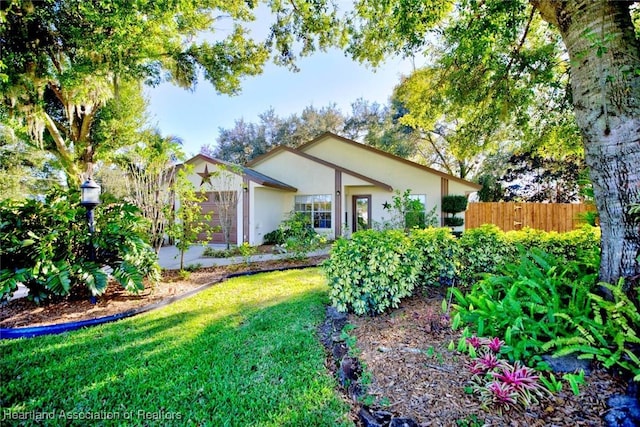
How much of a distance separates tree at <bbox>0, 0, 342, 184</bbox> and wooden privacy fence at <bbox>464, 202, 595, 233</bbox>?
33.9 feet

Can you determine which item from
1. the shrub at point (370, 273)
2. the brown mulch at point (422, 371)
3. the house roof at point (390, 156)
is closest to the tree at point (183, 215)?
the brown mulch at point (422, 371)

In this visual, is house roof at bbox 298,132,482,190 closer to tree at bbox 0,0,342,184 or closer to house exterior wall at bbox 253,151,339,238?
house exterior wall at bbox 253,151,339,238

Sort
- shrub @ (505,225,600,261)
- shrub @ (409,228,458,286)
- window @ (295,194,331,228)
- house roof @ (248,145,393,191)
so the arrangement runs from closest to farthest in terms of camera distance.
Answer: shrub @ (409,228,458,286) → shrub @ (505,225,600,261) → house roof @ (248,145,393,191) → window @ (295,194,331,228)

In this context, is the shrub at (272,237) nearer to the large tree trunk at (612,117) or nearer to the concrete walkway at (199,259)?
the concrete walkway at (199,259)

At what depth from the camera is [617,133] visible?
9.22 ft

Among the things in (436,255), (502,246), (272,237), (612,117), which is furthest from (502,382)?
(272,237)

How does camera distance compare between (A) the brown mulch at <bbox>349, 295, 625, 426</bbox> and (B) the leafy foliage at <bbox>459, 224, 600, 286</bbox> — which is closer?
(A) the brown mulch at <bbox>349, 295, 625, 426</bbox>

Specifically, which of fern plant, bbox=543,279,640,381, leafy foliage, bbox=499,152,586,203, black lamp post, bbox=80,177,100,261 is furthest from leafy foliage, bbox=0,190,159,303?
leafy foliage, bbox=499,152,586,203

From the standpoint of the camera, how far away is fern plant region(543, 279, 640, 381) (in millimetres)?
2328

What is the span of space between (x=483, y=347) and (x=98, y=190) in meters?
5.92

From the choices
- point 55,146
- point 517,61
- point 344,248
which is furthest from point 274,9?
point 55,146

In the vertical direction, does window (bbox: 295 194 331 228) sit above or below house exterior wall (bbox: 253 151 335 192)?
below

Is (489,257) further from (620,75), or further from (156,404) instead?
(156,404)

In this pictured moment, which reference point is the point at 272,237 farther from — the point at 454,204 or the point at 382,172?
the point at 454,204
